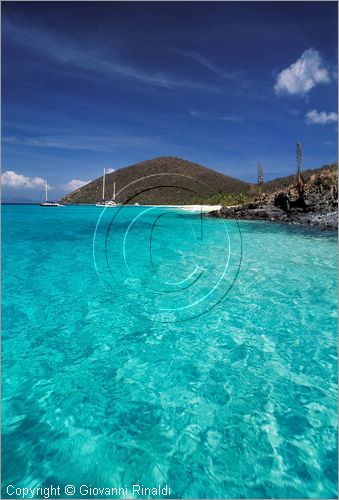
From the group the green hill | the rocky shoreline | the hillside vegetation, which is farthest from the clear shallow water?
the green hill

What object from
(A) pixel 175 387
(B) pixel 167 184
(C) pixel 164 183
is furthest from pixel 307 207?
(C) pixel 164 183

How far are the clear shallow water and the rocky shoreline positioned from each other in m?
27.9

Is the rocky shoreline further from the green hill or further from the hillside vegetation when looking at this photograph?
the green hill

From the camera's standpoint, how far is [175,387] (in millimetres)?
6523

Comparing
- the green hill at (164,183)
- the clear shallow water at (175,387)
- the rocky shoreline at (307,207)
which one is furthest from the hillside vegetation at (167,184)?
the clear shallow water at (175,387)

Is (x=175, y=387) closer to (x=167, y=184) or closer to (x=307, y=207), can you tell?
(x=307, y=207)

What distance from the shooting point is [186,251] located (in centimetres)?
2367

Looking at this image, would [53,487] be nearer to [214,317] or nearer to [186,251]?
[214,317]

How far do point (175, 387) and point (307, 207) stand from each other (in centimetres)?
4287

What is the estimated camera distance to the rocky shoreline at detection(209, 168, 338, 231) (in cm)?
3841

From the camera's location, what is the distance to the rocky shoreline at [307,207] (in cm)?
3841

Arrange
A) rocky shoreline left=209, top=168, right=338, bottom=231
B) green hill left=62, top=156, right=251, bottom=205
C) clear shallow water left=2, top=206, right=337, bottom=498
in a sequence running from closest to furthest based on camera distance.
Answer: clear shallow water left=2, top=206, right=337, bottom=498 → rocky shoreline left=209, top=168, right=338, bottom=231 → green hill left=62, top=156, right=251, bottom=205

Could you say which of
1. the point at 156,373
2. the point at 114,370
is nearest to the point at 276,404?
the point at 156,373

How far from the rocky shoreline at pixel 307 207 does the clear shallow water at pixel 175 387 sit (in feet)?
91.7
